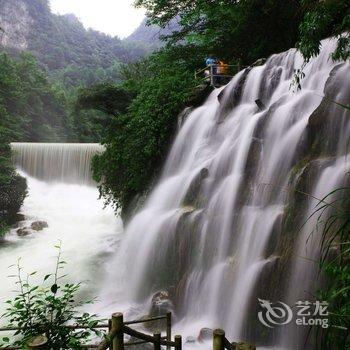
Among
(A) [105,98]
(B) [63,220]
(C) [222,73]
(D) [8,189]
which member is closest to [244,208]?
(C) [222,73]

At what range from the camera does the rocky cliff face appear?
270 ft

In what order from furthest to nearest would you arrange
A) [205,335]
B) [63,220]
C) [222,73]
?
[63,220], [222,73], [205,335]

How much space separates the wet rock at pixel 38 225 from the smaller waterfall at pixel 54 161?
22.4 feet

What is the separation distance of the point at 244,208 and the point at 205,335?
2335 mm

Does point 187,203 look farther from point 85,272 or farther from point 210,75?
point 210,75

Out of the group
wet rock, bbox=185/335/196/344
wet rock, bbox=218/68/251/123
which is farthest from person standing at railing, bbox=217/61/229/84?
wet rock, bbox=185/335/196/344

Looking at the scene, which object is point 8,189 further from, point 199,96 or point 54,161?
point 199,96

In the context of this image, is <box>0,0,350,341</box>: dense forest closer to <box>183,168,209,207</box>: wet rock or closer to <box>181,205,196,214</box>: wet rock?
<box>183,168,209,207</box>: wet rock

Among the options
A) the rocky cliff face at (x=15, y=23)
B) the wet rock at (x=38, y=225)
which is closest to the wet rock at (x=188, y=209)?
the wet rock at (x=38, y=225)

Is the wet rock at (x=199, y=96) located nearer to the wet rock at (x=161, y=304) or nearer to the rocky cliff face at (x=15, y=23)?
the wet rock at (x=161, y=304)

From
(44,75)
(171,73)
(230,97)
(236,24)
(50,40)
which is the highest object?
(50,40)

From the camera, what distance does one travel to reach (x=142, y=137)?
11.1m

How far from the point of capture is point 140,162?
11031 millimetres

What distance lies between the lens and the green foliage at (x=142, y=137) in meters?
11.0
